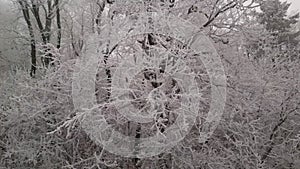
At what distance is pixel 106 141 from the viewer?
6637 millimetres

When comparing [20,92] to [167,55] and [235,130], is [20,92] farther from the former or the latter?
[235,130]

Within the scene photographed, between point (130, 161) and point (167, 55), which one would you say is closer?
point (167, 55)

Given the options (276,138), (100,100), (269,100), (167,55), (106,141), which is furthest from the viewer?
(276,138)

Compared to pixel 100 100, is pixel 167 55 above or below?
above

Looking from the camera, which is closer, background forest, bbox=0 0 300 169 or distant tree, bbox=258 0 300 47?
background forest, bbox=0 0 300 169

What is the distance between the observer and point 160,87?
6.25 meters

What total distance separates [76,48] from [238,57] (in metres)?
3.49

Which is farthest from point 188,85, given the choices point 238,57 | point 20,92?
point 20,92

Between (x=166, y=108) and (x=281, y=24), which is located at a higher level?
(x=281, y=24)

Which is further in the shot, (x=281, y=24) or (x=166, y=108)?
(x=281, y=24)

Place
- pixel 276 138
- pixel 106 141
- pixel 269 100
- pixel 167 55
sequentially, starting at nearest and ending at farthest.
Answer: pixel 167 55
pixel 106 141
pixel 269 100
pixel 276 138

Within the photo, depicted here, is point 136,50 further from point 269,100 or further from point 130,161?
point 269,100

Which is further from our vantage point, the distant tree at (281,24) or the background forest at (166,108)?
the distant tree at (281,24)

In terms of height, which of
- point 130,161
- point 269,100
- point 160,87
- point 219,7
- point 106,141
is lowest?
point 130,161
